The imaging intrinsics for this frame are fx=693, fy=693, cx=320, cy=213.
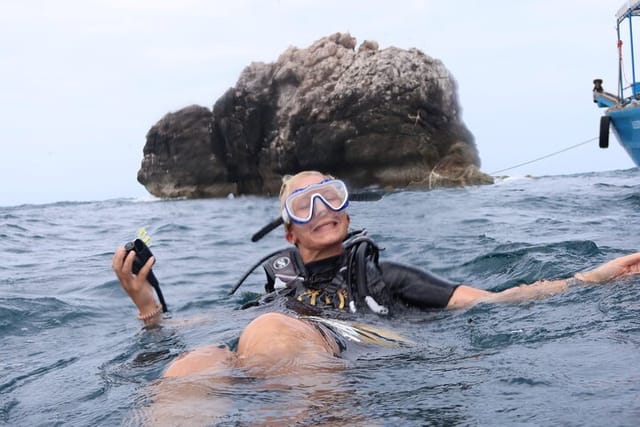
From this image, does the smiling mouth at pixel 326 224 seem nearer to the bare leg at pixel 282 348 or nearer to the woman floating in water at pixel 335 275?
the woman floating in water at pixel 335 275

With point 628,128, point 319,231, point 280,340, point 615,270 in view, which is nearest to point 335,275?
point 319,231

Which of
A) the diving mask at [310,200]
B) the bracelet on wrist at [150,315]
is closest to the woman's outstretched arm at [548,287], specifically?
the diving mask at [310,200]

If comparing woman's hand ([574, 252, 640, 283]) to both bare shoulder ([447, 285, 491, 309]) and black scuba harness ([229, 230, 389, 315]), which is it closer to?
bare shoulder ([447, 285, 491, 309])

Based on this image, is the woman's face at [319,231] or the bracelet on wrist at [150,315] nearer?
the woman's face at [319,231]

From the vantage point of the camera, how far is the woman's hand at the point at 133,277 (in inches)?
157

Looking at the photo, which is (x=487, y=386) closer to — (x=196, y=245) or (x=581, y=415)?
(x=581, y=415)

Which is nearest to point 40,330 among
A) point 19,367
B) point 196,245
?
point 19,367

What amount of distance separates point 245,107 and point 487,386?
41.0m

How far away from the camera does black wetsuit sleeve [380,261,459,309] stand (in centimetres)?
405

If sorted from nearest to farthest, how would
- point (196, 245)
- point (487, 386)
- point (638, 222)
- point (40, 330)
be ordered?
point (487, 386) < point (40, 330) < point (638, 222) < point (196, 245)

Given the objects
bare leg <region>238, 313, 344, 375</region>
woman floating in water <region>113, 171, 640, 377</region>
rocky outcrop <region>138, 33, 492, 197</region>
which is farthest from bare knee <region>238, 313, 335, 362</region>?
rocky outcrop <region>138, 33, 492, 197</region>

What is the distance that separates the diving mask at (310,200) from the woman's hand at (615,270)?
4.78 ft

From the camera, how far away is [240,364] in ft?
9.49

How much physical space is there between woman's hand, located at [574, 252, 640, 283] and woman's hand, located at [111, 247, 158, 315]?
2528 millimetres
